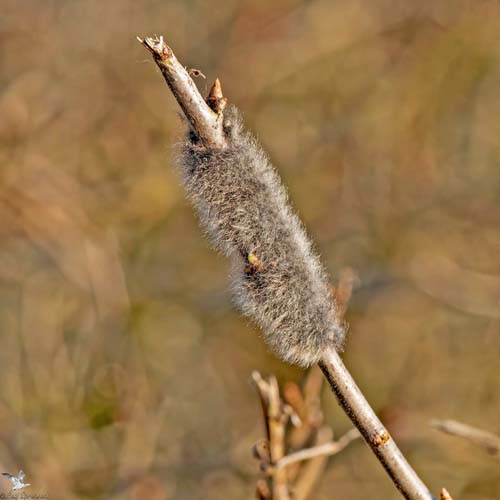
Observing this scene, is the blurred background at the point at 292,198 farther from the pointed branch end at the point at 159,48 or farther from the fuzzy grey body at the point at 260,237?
A: the pointed branch end at the point at 159,48

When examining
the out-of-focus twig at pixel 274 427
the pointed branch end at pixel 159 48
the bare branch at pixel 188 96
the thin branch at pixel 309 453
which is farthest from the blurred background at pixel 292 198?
the pointed branch end at pixel 159 48

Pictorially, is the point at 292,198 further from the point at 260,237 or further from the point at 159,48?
the point at 159,48

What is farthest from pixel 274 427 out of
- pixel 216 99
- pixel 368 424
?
pixel 216 99

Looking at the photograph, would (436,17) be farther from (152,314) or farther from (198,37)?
(152,314)

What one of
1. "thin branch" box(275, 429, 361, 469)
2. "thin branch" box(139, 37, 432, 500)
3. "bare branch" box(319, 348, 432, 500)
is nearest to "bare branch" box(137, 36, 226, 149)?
"thin branch" box(139, 37, 432, 500)

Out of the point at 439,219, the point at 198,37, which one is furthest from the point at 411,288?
the point at 198,37
